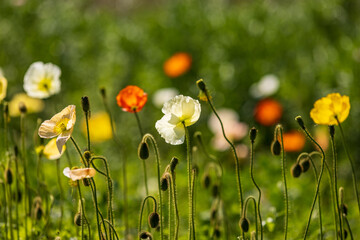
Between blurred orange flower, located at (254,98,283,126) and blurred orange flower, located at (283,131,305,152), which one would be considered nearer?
blurred orange flower, located at (283,131,305,152)

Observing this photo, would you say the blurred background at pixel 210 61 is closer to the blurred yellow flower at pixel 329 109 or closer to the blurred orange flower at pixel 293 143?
the blurred orange flower at pixel 293 143

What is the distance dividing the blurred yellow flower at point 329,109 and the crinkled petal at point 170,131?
0.99 feet

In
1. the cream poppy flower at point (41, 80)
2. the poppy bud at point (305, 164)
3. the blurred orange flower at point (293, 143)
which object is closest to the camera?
the poppy bud at point (305, 164)

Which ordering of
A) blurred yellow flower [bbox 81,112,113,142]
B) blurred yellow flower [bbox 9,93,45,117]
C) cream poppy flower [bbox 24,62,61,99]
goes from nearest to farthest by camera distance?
cream poppy flower [bbox 24,62,61,99]
blurred yellow flower [bbox 9,93,45,117]
blurred yellow flower [bbox 81,112,113,142]

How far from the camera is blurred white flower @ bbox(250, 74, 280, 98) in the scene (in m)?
4.17

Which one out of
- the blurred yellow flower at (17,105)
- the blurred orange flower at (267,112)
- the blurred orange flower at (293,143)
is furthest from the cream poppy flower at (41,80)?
the blurred orange flower at (267,112)

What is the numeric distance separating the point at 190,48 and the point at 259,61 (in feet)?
2.32

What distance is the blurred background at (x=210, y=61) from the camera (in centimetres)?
397

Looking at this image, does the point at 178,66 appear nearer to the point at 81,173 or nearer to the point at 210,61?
the point at 210,61

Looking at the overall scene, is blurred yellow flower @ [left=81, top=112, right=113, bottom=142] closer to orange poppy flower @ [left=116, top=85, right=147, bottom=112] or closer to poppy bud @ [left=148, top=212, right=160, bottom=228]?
orange poppy flower @ [left=116, top=85, right=147, bottom=112]

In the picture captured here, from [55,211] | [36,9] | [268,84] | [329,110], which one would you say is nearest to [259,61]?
[268,84]

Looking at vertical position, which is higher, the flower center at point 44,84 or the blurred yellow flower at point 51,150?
the flower center at point 44,84

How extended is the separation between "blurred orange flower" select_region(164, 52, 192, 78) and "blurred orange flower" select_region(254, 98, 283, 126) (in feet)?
2.23

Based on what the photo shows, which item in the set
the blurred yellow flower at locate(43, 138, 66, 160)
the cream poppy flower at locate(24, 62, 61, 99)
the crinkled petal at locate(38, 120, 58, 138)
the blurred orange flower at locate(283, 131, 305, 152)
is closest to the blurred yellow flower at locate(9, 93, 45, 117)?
the cream poppy flower at locate(24, 62, 61, 99)
